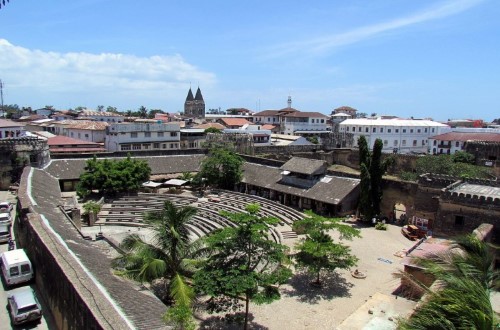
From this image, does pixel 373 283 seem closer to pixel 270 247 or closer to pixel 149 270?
pixel 270 247

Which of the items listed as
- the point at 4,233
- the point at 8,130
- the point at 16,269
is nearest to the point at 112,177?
the point at 4,233

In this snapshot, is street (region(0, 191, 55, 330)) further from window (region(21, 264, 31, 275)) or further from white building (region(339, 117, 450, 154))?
white building (region(339, 117, 450, 154))

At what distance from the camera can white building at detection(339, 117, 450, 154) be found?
74.3 metres

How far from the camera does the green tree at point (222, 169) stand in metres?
39.2

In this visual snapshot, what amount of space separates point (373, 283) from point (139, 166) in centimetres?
2492

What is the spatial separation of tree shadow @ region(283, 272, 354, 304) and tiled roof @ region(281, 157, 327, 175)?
1478cm

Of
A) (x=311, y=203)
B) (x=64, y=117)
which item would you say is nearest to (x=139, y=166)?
(x=311, y=203)

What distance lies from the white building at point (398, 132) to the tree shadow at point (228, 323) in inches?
2480

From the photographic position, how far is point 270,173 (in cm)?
4016

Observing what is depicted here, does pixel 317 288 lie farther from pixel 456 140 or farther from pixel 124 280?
pixel 456 140

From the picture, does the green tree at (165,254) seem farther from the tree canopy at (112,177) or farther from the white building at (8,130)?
the white building at (8,130)

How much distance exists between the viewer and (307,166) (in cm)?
3609

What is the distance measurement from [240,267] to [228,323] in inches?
135

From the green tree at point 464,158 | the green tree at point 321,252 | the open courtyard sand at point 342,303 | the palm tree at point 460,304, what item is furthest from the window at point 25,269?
the green tree at point 464,158
